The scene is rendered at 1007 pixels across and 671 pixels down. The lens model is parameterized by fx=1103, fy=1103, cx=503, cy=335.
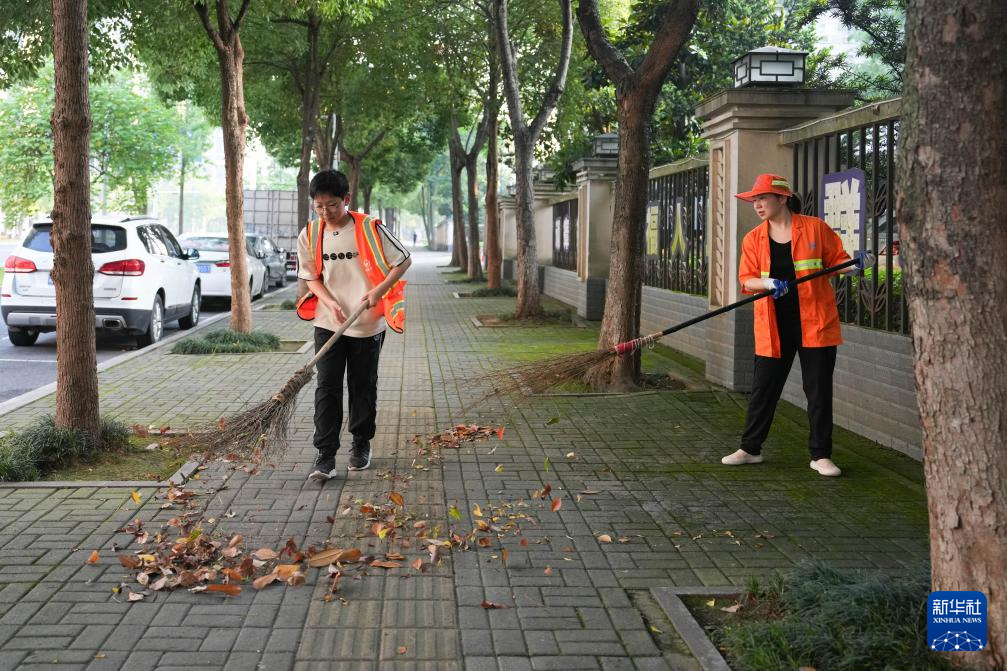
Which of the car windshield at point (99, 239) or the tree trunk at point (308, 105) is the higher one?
the tree trunk at point (308, 105)

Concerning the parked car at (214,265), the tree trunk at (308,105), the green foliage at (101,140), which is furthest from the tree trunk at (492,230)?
the green foliage at (101,140)

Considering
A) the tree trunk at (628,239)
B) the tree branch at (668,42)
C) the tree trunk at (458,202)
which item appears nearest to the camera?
the tree branch at (668,42)

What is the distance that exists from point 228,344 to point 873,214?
8.12 metres

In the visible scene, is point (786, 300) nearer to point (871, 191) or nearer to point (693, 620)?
point (871, 191)

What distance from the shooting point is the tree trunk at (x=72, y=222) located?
22.4 ft

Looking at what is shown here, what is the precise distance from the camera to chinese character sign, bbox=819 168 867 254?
8305 millimetres

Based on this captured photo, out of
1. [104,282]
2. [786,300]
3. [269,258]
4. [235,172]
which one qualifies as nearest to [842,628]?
[786,300]

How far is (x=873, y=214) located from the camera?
815 centimetres

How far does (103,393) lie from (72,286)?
3303mm

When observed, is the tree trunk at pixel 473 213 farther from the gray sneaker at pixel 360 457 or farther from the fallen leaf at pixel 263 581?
the fallen leaf at pixel 263 581

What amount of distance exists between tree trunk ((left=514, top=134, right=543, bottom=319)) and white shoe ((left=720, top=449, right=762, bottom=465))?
1110 cm

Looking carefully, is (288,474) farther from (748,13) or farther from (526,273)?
(748,13)

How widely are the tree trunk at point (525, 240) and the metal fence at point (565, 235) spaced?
3897mm

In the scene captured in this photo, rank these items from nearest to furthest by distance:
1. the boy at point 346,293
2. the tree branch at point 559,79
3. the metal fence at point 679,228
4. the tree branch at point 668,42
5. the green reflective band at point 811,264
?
the boy at point 346,293, the green reflective band at point 811,264, the tree branch at point 668,42, the metal fence at point 679,228, the tree branch at point 559,79
